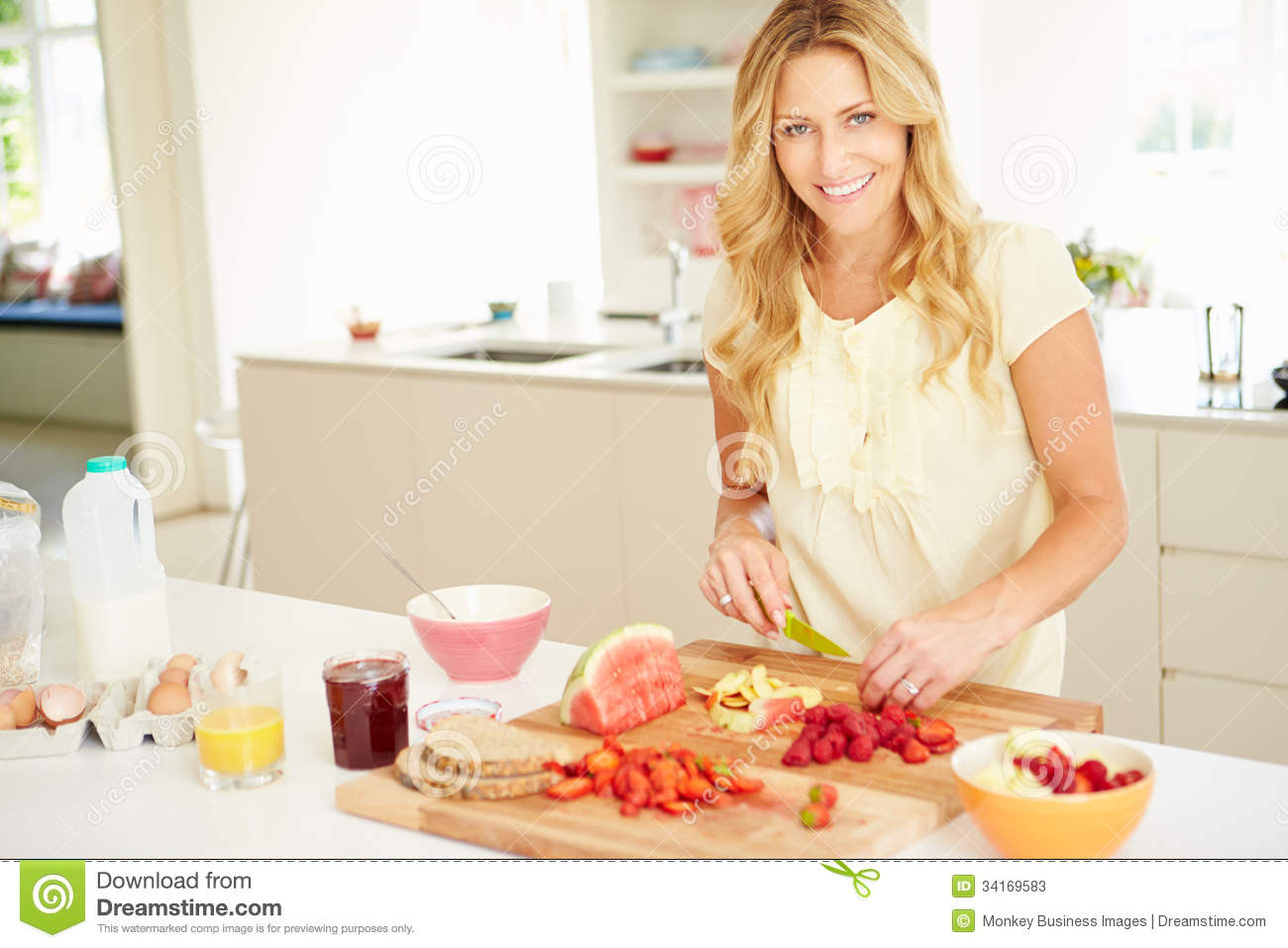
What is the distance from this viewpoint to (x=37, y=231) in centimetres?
884

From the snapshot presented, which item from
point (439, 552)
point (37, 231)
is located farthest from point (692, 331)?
point (37, 231)

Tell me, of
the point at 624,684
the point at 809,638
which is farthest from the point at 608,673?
the point at 809,638

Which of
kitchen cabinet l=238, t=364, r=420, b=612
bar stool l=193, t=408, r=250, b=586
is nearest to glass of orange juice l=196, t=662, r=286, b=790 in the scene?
kitchen cabinet l=238, t=364, r=420, b=612

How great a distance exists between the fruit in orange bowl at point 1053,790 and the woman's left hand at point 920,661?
0.77 feet

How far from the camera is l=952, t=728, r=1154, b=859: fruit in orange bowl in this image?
113 centimetres

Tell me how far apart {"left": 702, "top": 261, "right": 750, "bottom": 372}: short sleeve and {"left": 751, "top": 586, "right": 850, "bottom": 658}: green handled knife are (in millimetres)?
392

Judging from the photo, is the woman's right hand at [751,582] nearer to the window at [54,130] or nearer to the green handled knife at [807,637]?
the green handled knife at [807,637]

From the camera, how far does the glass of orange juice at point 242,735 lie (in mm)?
1410

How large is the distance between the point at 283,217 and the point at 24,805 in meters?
5.22

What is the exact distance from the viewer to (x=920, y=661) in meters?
1.46

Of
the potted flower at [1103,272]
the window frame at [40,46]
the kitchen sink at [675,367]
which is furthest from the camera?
the window frame at [40,46]

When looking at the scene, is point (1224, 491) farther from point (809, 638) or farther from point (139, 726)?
point (139, 726)

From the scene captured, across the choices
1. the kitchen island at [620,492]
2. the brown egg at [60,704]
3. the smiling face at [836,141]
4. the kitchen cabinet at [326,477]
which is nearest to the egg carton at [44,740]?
the brown egg at [60,704]

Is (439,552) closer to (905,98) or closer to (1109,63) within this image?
(905,98)
